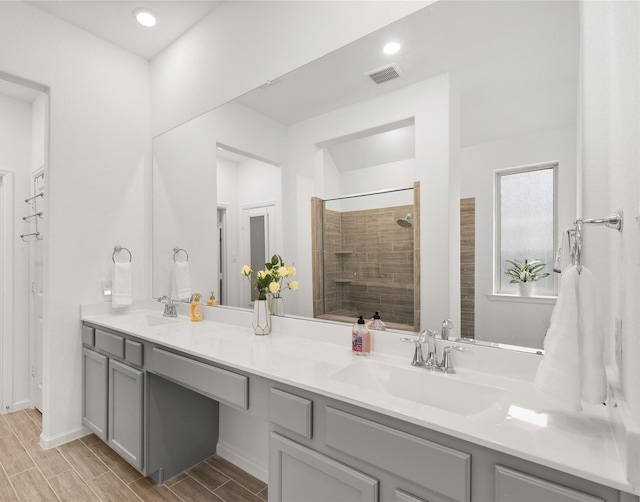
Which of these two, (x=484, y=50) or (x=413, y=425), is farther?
(x=484, y=50)

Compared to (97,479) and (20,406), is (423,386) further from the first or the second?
(20,406)

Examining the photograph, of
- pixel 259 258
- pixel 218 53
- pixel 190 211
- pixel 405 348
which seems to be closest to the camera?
pixel 405 348

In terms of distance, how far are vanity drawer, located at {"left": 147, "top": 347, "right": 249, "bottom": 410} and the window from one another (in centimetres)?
104

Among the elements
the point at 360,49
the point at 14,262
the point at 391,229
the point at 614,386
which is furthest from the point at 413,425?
the point at 14,262

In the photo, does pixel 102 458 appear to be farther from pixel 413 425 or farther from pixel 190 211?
pixel 413 425

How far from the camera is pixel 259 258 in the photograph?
6.69 ft

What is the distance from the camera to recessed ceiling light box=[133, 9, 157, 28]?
229 centimetres

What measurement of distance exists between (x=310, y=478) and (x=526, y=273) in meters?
1.00

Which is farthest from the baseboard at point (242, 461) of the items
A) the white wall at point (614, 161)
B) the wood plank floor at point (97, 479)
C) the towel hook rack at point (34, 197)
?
the towel hook rack at point (34, 197)

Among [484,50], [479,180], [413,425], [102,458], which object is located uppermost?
[484,50]

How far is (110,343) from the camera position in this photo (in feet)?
7.02

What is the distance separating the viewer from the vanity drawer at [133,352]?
191 centimetres

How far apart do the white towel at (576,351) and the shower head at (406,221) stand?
0.67m

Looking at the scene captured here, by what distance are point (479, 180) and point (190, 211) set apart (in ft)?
6.44
